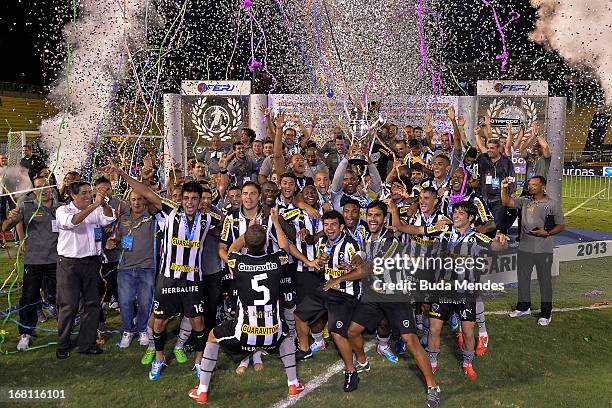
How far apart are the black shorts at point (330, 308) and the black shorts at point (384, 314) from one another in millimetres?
94

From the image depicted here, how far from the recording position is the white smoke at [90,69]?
20.8 metres

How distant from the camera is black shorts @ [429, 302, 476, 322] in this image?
5.54m

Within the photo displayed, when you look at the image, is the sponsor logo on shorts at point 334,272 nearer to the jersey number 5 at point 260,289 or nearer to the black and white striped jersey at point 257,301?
the black and white striped jersey at point 257,301

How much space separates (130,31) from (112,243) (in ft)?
57.0

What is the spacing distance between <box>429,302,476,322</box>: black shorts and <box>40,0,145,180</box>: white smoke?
15199 millimetres

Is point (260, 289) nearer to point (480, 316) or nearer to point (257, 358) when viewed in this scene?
point (257, 358)

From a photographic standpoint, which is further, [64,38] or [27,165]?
[64,38]

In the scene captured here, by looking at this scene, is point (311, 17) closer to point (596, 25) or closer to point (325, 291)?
point (596, 25)

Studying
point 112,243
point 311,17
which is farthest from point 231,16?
point 112,243

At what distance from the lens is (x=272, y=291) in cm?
506

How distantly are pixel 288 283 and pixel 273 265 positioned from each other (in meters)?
1.23

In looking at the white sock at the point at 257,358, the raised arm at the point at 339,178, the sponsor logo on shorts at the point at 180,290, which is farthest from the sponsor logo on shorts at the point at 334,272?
the raised arm at the point at 339,178

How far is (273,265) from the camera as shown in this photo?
5.10 meters

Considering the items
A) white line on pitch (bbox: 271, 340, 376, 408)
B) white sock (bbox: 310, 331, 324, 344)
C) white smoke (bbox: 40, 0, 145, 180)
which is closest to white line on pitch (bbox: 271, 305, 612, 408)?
white line on pitch (bbox: 271, 340, 376, 408)
